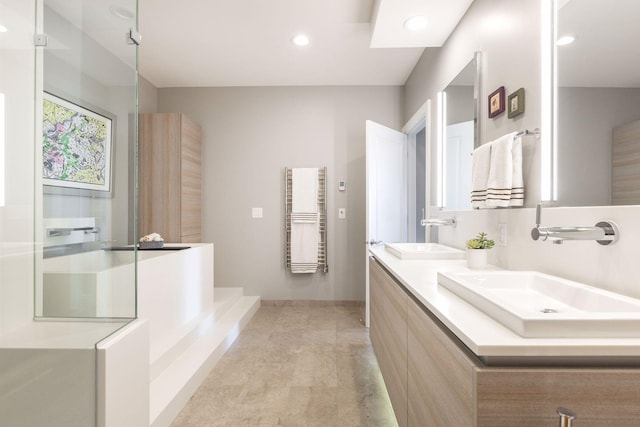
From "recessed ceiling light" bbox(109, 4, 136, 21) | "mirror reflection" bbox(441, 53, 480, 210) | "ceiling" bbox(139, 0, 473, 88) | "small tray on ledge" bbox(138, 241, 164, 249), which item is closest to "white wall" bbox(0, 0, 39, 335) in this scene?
"recessed ceiling light" bbox(109, 4, 136, 21)

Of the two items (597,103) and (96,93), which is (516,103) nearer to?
(597,103)

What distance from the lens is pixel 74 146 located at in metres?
1.39

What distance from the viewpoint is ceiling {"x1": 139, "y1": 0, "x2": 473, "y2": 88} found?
2.35 m

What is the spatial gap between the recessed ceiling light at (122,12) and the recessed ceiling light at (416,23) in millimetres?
1641

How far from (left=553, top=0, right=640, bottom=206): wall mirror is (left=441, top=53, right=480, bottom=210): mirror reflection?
0.72 m

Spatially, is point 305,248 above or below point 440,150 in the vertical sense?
below

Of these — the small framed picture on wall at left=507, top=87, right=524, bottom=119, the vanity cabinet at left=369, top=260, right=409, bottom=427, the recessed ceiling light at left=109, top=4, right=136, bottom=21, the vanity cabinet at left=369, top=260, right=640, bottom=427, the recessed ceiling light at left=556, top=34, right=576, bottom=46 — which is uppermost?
the recessed ceiling light at left=109, top=4, right=136, bottom=21

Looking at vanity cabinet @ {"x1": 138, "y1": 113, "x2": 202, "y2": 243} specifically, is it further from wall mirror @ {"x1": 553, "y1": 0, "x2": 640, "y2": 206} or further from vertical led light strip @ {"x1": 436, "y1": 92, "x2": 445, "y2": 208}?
wall mirror @ {"x1": 553, "y1": 0, "x2": 640, "y2": 206}

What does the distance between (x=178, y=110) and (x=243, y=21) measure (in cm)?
179

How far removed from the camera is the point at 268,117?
394cm

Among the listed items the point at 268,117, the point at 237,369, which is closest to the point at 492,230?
the point at 237,369

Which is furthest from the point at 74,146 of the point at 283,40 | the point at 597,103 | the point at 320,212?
the point at 320,212

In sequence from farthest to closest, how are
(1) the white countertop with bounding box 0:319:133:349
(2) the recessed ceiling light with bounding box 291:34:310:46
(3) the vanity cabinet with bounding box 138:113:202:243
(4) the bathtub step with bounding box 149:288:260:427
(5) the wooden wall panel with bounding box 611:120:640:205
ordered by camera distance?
1. (3) the vanity cabinet with bounding box 138:113:202:243
2. (2) the recessed ceiling light with bounding box 291:34:310:46
3. (4) the bathtub step with bounding box 149:288:260:427
4. (1) the white countertop with bounding box 0:319:133:349
5. (5) the wooden wall panel with bounding box 611:120:640:205

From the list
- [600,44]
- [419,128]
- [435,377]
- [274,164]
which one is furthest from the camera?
[274,164]
